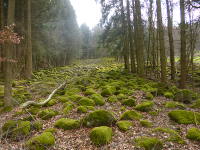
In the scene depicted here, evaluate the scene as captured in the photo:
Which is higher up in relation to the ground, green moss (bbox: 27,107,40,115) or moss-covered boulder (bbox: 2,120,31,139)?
green moss (bbox: 27,107,40,115)

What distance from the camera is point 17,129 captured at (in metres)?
5.16

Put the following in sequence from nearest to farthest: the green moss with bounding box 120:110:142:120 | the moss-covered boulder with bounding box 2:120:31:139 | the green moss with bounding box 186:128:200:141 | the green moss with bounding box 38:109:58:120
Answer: the green moss with bounding box 186:128:200:141
the moss-covered boulder with bounding box 2:120:31:139
the green moss with bounding box 120:110:142:120
the green moss with bounding box 38:109:58:120

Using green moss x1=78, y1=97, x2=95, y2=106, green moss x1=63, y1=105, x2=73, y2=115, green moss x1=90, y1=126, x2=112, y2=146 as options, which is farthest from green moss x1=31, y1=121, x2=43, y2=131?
green moss x1=78, y1=97, x2=95, y2=106

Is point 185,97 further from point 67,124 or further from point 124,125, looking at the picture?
point 67,124

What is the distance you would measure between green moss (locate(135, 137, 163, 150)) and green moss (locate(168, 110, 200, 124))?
1.75m

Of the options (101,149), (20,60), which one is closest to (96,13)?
(20,60)

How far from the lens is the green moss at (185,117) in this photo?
5465mm

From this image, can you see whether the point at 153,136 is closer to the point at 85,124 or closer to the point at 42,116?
the point at 85,124

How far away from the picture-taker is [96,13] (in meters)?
17.5

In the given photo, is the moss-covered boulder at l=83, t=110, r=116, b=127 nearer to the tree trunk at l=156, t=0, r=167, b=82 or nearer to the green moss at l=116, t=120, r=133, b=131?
the green moss at l=116, t=120, r=133, b=131

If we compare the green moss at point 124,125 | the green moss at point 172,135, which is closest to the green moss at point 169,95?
the green moss at point 172,135

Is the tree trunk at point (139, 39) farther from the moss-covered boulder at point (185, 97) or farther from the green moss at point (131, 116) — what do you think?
the green moss at point (131, 116)

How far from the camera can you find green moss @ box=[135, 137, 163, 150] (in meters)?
4.13

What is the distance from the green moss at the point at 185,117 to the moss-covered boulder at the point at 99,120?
7.08ft
